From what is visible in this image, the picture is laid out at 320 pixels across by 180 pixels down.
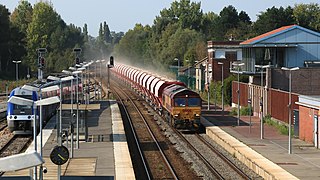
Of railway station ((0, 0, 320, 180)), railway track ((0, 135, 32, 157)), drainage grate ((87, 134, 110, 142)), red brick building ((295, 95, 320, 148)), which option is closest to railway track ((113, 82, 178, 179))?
railway station ((0, 0, 320, 180))

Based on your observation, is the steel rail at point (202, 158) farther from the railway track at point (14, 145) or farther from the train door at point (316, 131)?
the railway track at point (14, 145)

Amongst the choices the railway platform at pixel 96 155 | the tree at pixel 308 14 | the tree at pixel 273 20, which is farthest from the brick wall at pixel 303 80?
the tree at pixel 308 14

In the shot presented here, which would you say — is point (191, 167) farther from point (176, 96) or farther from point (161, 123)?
point (161, 123)

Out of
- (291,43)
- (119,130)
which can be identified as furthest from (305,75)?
(119,130)

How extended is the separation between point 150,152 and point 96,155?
4.17 m

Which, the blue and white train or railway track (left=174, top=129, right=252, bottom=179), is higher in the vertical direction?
the blue and white train

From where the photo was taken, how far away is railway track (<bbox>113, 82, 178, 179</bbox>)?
2483 cm

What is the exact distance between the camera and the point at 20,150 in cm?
3016

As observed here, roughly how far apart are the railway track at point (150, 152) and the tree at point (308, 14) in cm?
6399

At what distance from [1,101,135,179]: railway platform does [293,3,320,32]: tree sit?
71.6 meters

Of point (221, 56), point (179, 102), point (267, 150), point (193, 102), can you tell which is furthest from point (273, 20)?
point (267, 150)

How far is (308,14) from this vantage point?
11644cm

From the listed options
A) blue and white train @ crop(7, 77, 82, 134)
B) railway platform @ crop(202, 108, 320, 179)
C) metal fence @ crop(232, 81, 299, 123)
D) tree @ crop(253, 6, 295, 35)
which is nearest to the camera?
railway platform @ crop(202, 108, 320, 179)

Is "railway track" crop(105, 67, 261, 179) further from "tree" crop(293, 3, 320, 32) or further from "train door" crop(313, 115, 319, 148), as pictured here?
"tree" crop(293, 3, 320, 32)
